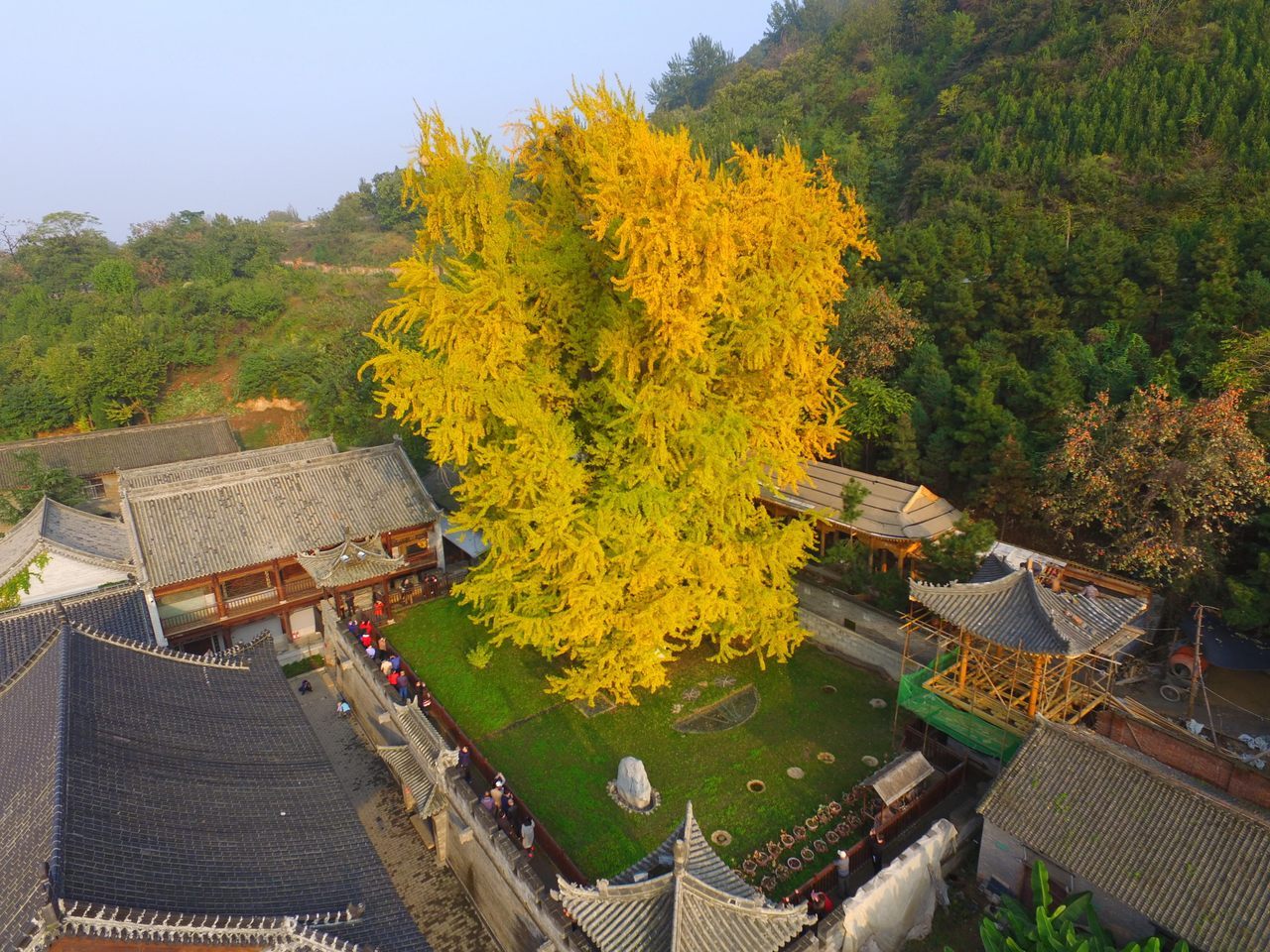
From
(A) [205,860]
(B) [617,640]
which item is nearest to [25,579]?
(A) [205,860]

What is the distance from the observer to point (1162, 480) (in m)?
13.5

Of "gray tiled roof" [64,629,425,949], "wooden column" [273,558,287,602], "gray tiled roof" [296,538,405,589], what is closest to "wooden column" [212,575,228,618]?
"wooden column" [273,558,287,602]

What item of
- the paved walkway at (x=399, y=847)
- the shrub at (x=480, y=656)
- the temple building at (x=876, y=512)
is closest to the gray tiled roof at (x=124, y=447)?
the paved walkway at (x=399, y=847)

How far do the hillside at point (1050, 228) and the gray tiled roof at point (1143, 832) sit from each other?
5.69m

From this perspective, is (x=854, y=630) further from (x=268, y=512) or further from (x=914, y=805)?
(x=268, y=512)

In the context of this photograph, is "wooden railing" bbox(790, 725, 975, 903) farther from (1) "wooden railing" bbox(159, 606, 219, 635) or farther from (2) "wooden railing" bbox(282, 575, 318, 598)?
(1) "wooden railing" bbox(159, 606, 219, 635)

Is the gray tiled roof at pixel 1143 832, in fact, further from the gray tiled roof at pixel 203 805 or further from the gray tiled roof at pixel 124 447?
the gray tiled roof at pixel 124 447

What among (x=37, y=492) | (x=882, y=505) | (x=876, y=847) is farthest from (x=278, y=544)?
(x=876, y=847)

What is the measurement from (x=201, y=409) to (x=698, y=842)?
48.3 meters

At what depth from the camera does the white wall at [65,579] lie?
61.9 feet

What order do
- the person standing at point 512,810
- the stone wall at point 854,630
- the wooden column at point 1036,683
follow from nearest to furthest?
the wooden column at point 1036,683 < the person standing at point 512,810 < the stone wall at point 854,630

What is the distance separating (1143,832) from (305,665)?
19.7 meters

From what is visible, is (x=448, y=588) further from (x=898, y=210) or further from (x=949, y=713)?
(x=898, y=210)

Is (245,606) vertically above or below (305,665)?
above
